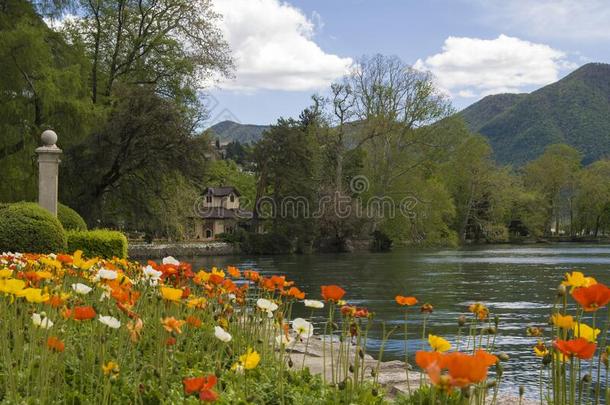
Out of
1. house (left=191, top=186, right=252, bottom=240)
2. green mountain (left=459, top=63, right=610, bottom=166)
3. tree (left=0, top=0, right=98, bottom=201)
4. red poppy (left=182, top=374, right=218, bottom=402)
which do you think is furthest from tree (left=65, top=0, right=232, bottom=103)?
green mountain (left=459, top=63, right=610, bottom=166)

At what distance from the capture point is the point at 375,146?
Answer: 5288 centimetres

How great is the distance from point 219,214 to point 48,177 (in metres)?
52.8

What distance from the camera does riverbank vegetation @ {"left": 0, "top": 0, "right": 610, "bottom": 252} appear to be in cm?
2261

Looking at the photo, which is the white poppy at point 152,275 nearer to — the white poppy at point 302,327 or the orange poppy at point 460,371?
the white poppy at point 302,327

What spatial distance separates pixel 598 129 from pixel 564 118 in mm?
8610

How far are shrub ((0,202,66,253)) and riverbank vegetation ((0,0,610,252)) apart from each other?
854 cm

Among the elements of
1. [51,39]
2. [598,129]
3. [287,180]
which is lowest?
[287,180]

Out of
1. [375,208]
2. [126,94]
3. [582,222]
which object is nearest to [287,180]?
[375,208]

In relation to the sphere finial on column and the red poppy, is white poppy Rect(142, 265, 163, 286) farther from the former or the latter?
the sphere finial on column

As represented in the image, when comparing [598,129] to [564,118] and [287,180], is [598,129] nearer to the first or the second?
[564,118]

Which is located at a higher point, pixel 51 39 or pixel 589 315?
pixel 51 39

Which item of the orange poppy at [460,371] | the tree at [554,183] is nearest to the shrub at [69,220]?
the orange poppy at [460,371]

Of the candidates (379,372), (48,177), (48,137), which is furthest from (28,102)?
(379,372)

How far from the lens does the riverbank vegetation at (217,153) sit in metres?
22.6
